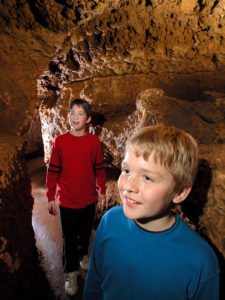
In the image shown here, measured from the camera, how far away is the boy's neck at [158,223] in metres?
0.91

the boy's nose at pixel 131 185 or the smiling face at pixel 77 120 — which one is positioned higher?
the smiling face at pixel 77 120

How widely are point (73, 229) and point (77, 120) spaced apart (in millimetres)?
1156

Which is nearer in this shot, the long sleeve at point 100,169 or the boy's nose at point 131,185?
the boy's nose at point 131,185

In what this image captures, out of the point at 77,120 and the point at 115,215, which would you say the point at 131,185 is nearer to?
the point at 115,215

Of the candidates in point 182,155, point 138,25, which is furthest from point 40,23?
point 182,155

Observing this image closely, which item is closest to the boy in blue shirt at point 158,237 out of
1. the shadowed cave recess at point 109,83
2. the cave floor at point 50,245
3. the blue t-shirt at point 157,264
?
the blue t-shirt at point 157,264

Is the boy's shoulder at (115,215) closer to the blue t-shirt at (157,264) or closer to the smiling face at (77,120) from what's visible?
the blue t-shirt at (157,264)

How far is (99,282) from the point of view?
1.09m

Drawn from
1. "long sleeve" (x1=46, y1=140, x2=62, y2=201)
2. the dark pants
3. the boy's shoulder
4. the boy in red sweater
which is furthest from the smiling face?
the boy's shoulder

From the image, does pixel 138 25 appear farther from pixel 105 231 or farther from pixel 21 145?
pixel 105 231

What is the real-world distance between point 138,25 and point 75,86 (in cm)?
109

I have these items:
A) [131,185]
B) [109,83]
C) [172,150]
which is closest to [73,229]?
[131,185]

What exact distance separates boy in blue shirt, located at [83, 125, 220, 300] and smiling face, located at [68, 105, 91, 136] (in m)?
1.10

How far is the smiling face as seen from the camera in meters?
1.90
